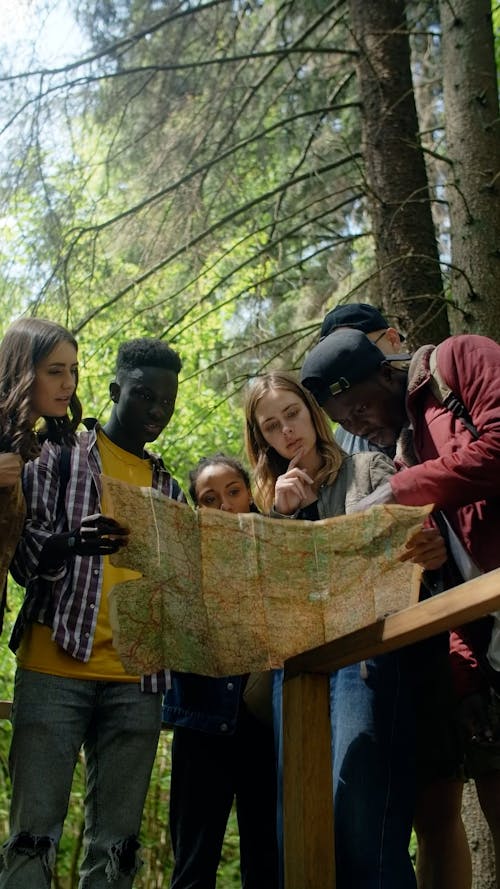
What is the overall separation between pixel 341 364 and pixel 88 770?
4.24 ft

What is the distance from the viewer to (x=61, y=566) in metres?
2.58

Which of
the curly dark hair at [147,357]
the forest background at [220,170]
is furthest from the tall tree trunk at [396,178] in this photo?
the curly dark hair at [147,357]

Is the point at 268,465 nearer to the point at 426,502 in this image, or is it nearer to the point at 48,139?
the point at 426,502

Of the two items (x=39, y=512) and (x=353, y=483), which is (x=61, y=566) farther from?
(x=353, y=483)

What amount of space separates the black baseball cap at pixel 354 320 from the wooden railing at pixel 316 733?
1065 mm

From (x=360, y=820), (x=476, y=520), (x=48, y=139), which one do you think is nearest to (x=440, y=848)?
(x=360, y=820)

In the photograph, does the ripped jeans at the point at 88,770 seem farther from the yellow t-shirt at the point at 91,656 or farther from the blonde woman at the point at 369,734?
the blonde woman at the point at 369,734

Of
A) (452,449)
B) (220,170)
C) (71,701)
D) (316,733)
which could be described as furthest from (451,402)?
(220,170)

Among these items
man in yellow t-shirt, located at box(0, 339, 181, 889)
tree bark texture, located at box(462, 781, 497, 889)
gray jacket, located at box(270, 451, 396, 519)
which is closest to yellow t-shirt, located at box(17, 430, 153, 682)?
man in yellow t-shirt, located at box(0, 339, 181, 889)

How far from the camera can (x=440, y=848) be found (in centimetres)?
262

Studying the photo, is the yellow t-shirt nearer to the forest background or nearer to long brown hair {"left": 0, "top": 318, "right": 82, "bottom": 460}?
long brown hair {"left": 0, "top": 318, "right": 82, "bottom": 460}

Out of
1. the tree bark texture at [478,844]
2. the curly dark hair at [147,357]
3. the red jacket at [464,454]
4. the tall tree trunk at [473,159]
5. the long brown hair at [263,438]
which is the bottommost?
the tree bark texture at [478,844]

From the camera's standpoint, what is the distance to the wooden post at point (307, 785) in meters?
2.09

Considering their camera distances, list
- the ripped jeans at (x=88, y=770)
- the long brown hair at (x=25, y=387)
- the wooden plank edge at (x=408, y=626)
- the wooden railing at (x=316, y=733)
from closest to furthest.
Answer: the wooden plank edge at (x=408, y=626) → the wooden railing at (x=316, y=733) → the ripped jeans at (x=88, y=770) → the long brown hair at (x=25, y=387)
